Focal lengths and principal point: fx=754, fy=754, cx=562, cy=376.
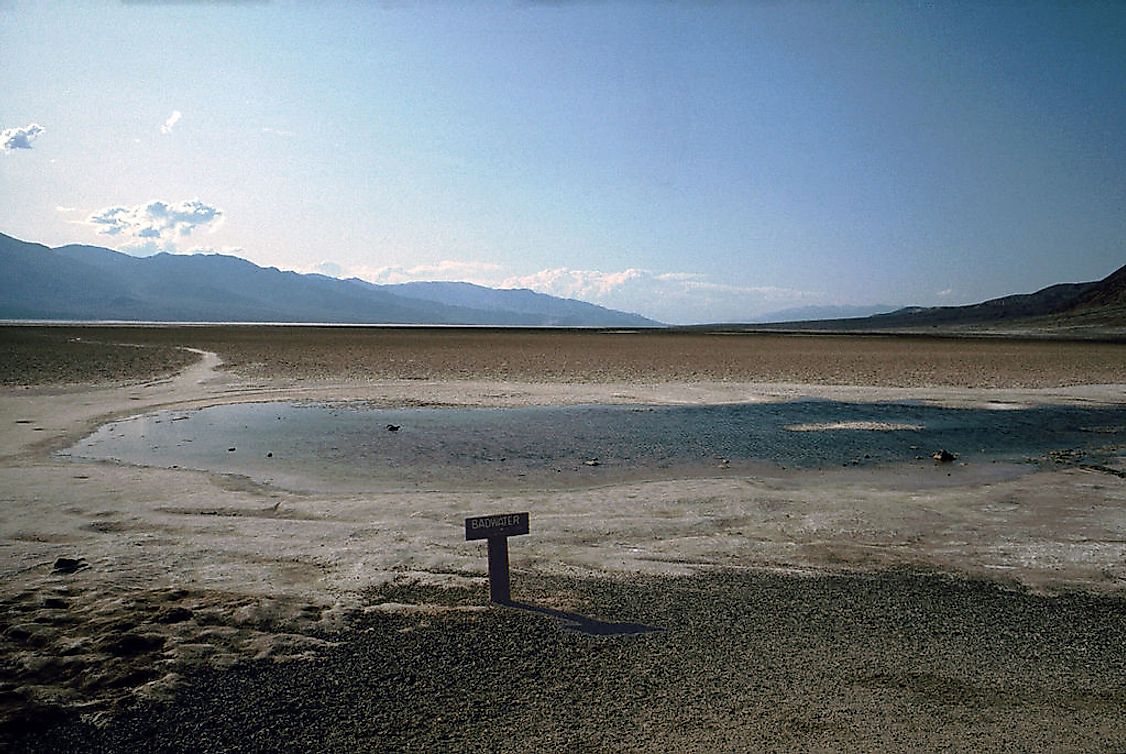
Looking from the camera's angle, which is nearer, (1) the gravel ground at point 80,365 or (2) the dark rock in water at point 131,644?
(2) the dark rock in water at point 131,644

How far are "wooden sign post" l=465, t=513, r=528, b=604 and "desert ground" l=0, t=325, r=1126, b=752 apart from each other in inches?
7.0

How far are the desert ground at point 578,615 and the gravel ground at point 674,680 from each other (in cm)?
2

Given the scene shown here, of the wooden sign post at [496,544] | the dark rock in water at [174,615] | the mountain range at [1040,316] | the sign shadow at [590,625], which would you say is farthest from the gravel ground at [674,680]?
the mountain range at [1040,316]

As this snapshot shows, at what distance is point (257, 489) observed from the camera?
27.6ft

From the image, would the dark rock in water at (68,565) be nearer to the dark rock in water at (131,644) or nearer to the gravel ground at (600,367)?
the dark rock in water at (131,644)

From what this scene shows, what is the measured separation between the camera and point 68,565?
18.4ft

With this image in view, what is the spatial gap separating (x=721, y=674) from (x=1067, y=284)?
575 ft

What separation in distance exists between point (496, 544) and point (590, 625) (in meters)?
0.82

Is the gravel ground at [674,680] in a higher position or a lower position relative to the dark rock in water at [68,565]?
lower

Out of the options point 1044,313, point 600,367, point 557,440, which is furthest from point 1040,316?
point 557,440

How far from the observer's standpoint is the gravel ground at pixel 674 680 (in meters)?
3.48

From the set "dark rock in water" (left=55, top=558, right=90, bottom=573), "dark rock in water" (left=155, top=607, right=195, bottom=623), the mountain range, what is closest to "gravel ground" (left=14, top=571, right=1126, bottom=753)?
"dark rock in water" (left=155, top=607, right=195, bottom=623)

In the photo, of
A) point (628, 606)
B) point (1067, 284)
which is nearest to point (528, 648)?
point (628, 606)

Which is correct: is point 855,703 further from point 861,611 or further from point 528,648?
A: point 528,648
